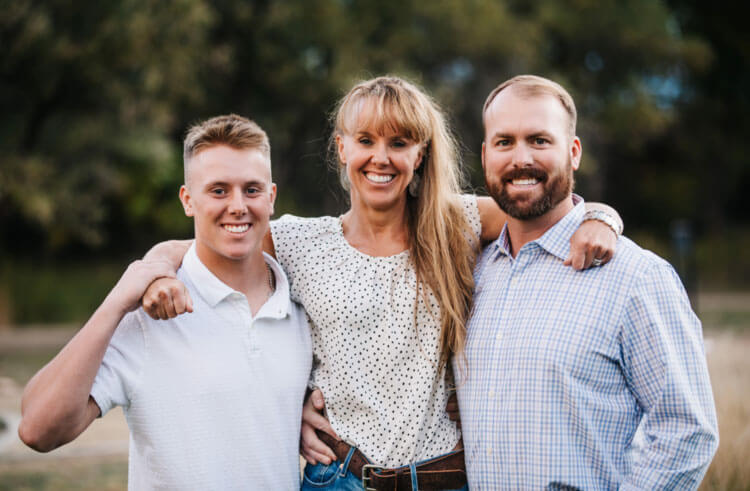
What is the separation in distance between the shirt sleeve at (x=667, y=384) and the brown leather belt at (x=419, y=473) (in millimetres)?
584

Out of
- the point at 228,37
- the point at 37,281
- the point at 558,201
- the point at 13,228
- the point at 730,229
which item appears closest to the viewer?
the point at 558,201

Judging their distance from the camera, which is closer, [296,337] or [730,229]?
[296,337]

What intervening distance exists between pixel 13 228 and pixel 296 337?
18548mm

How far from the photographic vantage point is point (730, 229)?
24.5m

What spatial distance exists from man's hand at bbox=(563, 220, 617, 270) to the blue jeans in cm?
88

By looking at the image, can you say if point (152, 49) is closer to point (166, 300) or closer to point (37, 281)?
point (37, 281)

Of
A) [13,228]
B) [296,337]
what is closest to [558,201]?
[296,337]

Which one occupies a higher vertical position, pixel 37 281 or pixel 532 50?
pixel 532 50

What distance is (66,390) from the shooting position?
232 cm

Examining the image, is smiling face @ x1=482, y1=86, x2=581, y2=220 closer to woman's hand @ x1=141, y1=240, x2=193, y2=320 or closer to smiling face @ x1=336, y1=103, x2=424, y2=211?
smiling face @ x1=336, y1=103, x2=424, y2=211

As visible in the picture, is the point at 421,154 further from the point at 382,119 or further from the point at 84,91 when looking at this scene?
the point at 84,91

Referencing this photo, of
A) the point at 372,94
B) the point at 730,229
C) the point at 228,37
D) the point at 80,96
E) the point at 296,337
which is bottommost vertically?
the point at 730,229

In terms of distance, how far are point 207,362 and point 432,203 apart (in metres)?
1.03

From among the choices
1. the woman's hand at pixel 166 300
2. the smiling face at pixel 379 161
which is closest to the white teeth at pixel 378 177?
the smiling face at pixel 379 161
